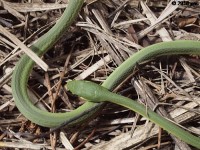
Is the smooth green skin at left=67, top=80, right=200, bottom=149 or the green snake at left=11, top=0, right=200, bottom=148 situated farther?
the green snake at left=11, top=0, right=200, bottom=148

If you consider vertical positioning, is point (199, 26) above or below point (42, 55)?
below

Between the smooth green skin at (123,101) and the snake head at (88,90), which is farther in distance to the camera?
the snake head at (88,90)

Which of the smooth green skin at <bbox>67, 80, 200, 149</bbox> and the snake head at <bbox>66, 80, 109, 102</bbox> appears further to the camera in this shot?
the snake head at <bbox>66, 80, 109, 102</bbox>

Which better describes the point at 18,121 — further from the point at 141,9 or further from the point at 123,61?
the point at 141,9

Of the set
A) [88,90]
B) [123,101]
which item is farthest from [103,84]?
[123,101]

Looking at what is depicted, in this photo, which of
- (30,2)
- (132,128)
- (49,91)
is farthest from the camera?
(30,2)

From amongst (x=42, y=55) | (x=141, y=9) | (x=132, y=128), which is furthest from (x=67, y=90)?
(x=141, y=9)
